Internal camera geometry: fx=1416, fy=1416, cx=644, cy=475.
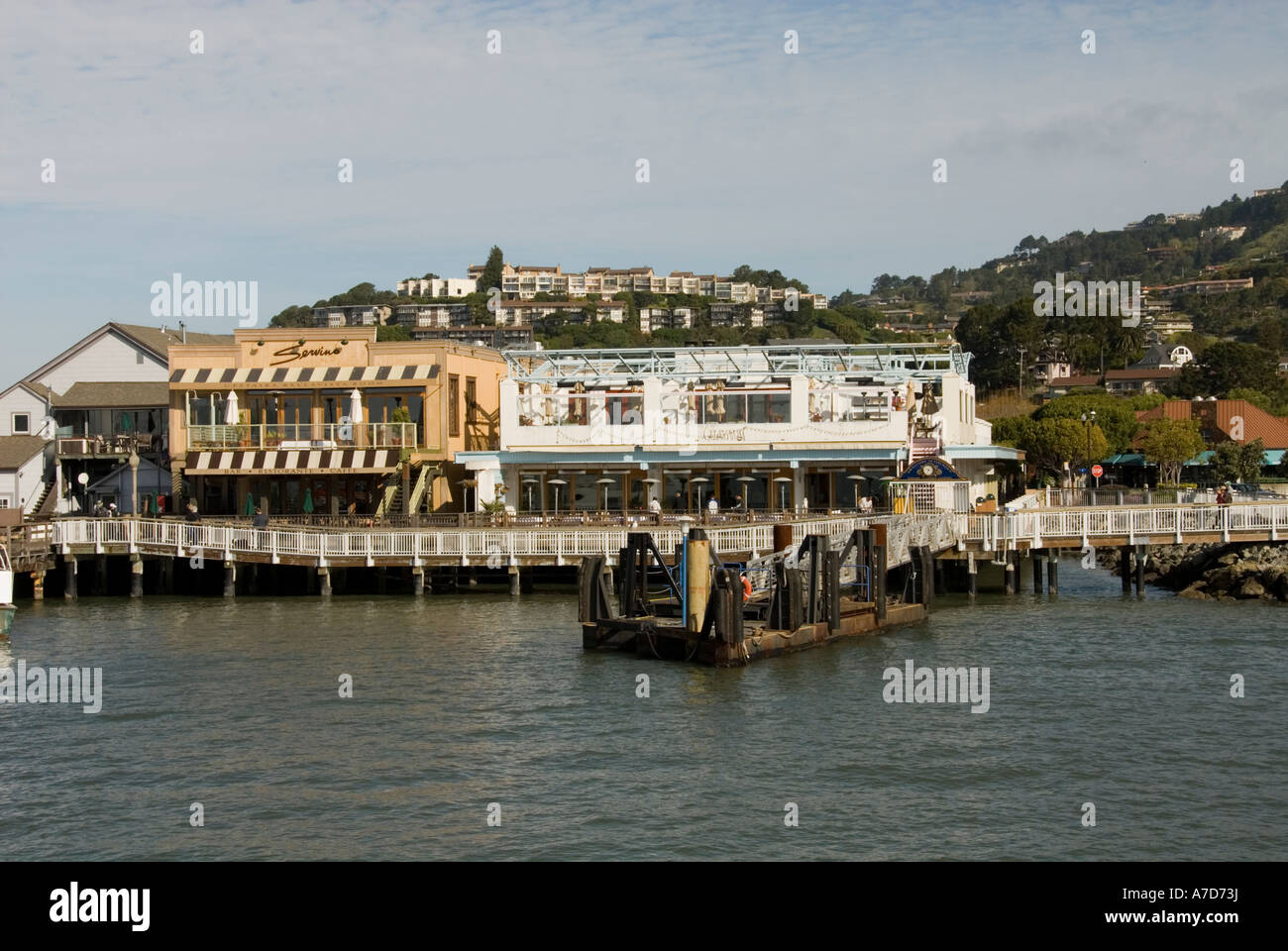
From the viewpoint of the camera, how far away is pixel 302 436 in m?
55.5

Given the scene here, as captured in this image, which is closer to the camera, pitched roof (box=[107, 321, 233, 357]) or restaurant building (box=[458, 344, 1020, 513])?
restaurant building (box=[458, 344, 1020, 513])

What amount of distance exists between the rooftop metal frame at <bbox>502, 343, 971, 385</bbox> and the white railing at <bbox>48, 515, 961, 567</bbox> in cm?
1119

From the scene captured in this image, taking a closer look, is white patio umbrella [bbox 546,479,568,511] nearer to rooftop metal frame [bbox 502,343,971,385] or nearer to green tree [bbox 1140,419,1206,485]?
rooftop metal frame [bbox 502,343,971,385]

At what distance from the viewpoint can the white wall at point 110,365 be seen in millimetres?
66188

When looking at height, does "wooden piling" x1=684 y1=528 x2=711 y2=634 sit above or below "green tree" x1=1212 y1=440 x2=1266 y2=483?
below

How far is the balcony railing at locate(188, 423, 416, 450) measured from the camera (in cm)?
5416

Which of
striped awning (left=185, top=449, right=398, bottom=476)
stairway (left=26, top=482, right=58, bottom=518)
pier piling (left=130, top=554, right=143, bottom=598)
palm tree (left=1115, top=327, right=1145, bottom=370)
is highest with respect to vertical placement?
palm tree (left=1115, top=327, right=1145, bottom=370)

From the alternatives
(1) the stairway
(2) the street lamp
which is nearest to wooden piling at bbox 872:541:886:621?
(1) the stairway

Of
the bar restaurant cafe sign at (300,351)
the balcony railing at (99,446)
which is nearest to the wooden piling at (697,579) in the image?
the bar restaurant cafe sign at (300,351)

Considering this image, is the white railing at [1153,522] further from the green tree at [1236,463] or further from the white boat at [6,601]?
the green tree at [1236,463]

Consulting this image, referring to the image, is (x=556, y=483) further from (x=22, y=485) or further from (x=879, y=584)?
(x=22, y=485)

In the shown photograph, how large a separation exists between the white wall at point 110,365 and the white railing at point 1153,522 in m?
41.0

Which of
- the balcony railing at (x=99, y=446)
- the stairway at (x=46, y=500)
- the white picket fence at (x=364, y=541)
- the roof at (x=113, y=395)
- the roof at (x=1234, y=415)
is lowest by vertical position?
the white picket fence at (x=364, y=541)
